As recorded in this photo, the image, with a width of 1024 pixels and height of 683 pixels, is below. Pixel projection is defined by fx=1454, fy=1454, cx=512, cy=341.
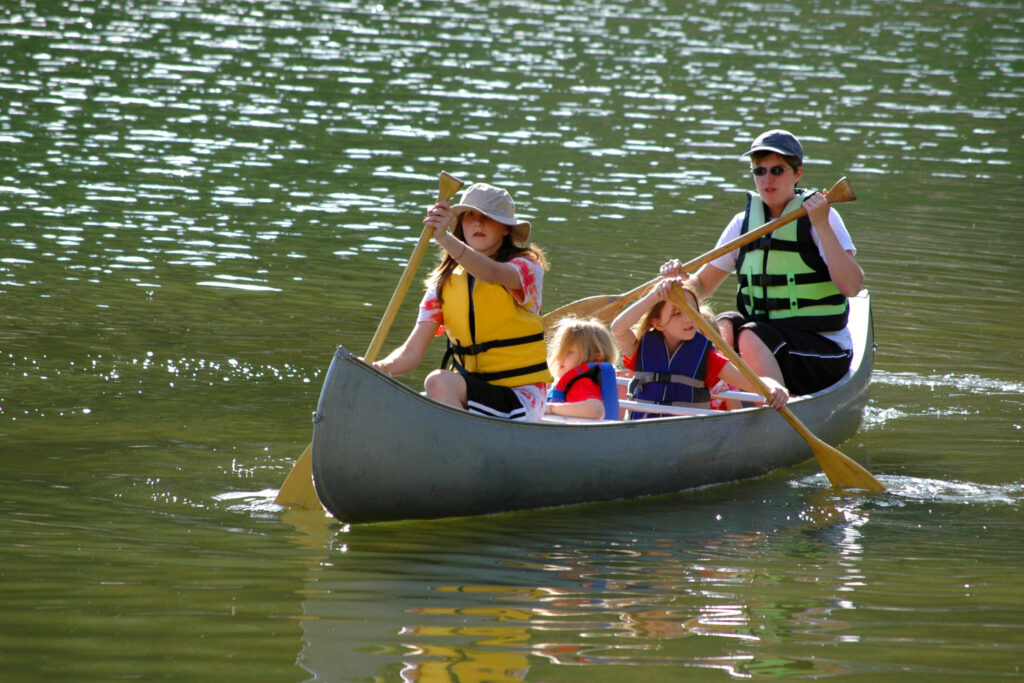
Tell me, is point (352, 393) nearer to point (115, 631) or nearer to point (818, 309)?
point (115, 631)

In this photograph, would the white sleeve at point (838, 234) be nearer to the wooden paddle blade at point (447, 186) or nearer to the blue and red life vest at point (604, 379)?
the blue and red life vest at point (604, 379)

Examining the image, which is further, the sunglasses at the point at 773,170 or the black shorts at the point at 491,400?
the sunglasses at the point at 773,170

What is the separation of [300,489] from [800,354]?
2660 mm

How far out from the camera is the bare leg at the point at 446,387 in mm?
5352

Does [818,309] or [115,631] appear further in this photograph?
[818,309]

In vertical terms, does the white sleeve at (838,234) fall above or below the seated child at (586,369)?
above

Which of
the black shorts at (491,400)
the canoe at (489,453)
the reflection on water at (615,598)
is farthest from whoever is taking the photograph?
the black shorts at (491,400)

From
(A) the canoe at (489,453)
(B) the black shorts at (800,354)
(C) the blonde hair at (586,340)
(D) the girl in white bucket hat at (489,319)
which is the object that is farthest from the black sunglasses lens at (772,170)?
(D) the girl in white bucket hat at (489,319)

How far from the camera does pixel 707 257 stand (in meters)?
6.73

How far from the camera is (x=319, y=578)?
4.63 meters

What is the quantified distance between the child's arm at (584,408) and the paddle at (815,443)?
0.55m

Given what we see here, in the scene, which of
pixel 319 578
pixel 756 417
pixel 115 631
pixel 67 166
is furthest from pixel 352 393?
pixel 67 166

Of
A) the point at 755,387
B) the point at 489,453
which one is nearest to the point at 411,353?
the point at 489,453

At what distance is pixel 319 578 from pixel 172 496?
102cm
